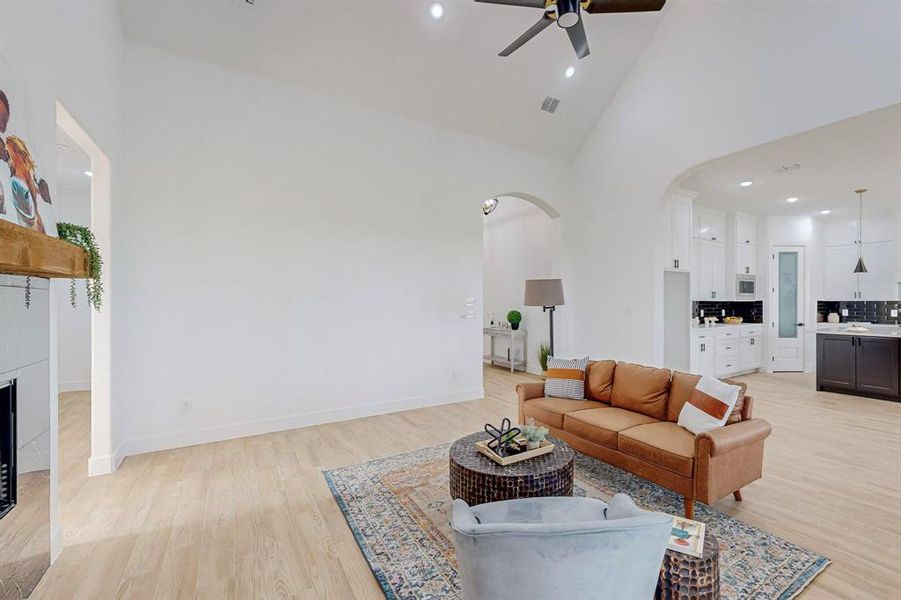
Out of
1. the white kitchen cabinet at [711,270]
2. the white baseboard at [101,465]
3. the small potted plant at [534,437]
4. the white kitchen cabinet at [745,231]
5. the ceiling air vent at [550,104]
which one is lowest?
the white baseboard at [101,465]

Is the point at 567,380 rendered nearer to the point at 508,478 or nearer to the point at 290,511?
the point at 508,478

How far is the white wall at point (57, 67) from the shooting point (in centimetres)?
→ 195

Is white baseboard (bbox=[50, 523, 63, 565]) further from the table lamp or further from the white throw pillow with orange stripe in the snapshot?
the table lamp

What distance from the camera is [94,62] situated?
9.37ft

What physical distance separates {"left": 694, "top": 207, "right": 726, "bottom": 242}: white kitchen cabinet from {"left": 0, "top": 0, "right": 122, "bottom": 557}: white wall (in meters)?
7.82

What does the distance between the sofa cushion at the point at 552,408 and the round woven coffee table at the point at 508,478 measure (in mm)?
876

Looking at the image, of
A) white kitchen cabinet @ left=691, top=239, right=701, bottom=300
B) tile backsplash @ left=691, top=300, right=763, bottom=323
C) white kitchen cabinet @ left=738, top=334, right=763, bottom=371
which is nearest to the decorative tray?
white kitchen cabinet @ left=691, top=239, right=701, bottom=300

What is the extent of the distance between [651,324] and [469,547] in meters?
4.68

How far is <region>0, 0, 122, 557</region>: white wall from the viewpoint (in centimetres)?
195

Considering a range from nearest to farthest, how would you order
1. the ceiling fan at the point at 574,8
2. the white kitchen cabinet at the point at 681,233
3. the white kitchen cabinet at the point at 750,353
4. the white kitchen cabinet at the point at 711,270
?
the ceiling fan at the point at 574,8 → the white kitchen cabinet at the point at 681,233 → the white kitchen cabinet at the point at 711,270 → the white kitchen cabinet at the point at 750,353

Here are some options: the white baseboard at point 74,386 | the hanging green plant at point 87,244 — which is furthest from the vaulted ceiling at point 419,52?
the white baseboard at point 74,386

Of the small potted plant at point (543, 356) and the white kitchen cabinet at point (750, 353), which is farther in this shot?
the white kitchen cabinet at point (750, 353)

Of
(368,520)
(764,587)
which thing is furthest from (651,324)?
(368,520)

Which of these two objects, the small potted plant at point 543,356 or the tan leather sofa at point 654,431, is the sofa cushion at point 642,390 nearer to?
the tan leather sofa at point 654,431
